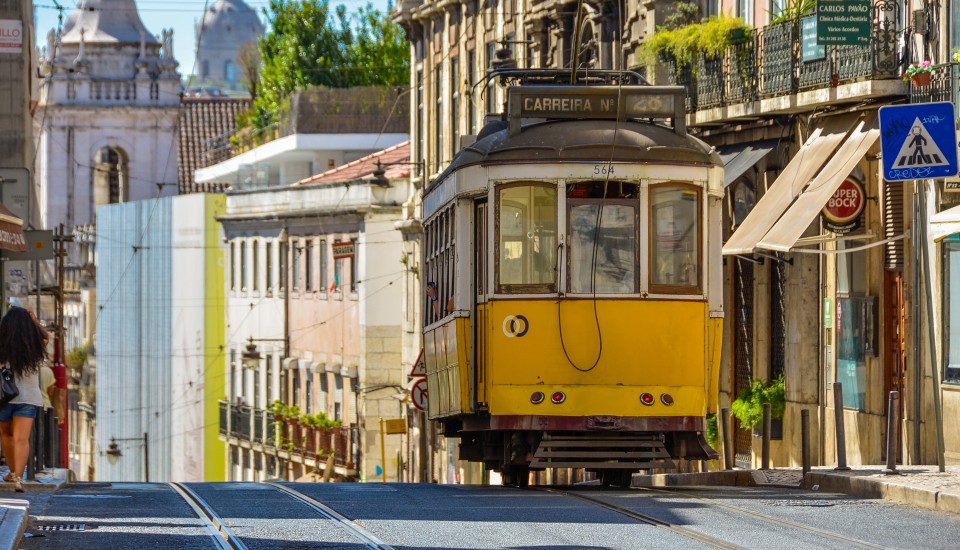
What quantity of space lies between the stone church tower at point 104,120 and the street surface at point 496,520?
218 ft

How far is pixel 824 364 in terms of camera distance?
1075 inches

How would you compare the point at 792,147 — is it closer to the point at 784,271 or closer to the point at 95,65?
the point at 784,271

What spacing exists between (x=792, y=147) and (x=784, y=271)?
165 centimetres

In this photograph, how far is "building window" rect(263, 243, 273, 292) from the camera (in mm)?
60250

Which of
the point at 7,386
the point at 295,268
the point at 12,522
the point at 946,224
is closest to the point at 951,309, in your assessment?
the point at 946,224

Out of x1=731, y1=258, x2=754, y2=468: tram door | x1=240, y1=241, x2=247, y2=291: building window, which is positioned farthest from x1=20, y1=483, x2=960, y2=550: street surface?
x1=240, y1=241, x2=247, y2=291: building window

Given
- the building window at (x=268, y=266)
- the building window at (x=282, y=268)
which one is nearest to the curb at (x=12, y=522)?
the building window at (x=282, y=268)

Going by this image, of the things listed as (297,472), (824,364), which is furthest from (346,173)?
(824,364)

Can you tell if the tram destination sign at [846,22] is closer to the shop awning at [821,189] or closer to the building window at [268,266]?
the shop awning at [821,189]

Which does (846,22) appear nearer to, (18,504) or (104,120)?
(18,504)

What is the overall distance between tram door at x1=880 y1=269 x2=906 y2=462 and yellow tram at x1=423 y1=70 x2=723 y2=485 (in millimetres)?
5465

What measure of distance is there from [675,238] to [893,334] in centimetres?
619

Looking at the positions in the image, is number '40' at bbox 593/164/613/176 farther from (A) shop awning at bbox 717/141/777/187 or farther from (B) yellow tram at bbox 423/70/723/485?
(A) shop awning at bbox 717/141/777/187

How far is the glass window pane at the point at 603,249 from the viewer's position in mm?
19984
